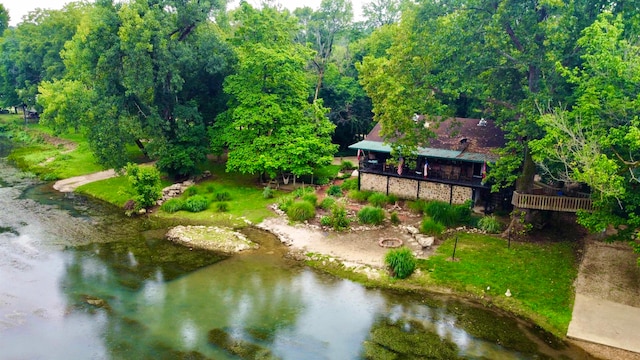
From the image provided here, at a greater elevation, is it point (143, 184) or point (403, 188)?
point (143, 184)

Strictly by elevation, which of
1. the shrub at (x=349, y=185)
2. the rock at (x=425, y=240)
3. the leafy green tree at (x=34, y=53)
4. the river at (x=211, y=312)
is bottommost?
the river at (x=211, y=312)

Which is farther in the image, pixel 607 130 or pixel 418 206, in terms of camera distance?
pixel 418 206

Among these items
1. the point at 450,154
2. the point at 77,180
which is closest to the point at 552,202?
the point at 450,154

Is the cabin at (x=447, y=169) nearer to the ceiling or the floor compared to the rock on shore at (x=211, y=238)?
nearer to the ceiling

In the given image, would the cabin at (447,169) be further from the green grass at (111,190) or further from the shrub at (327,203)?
the green grass at (111,190)

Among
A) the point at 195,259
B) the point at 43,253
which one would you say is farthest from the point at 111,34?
the point at 195,259

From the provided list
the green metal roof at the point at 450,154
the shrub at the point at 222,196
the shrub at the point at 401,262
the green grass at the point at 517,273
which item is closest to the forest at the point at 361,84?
the green metal roof at the point at 450,154

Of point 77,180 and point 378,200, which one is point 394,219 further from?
point 77,180

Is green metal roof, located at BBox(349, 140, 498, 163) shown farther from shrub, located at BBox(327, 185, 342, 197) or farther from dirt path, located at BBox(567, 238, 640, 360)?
dirt path, located at BBox(567, 238, 640, 360)
